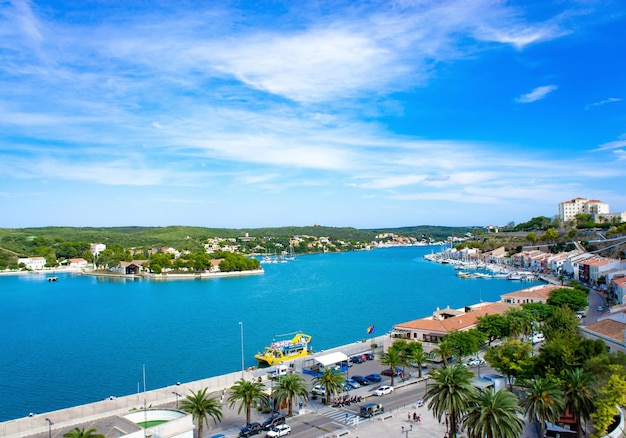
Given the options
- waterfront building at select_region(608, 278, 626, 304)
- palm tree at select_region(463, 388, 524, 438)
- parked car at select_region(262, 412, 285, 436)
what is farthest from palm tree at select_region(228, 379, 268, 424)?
waterfront building at select_region(608, 278, 626, 304)

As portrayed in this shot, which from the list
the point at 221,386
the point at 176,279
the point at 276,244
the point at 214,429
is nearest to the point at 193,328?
the point at 221,386

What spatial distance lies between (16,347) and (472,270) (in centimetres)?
8252

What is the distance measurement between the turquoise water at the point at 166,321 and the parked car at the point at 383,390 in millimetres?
12842

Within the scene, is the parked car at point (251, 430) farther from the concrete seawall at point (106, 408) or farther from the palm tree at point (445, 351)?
the palm tree at point (445, 351)

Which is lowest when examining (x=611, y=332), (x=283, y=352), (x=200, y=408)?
(x=283, y=352)

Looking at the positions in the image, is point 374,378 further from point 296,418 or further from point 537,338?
point 537,338

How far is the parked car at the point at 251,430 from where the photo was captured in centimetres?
1680

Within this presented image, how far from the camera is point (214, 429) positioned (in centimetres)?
1769

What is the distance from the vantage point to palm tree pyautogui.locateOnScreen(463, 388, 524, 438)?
508 inches

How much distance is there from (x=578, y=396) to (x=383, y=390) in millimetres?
Answer: 8475

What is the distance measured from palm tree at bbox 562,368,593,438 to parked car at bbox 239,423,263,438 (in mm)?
9918

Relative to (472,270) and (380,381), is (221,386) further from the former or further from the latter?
(472,270)

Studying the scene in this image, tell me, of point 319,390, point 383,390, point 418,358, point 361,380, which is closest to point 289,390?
point 319,390

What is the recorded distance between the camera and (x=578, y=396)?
14.5 m
